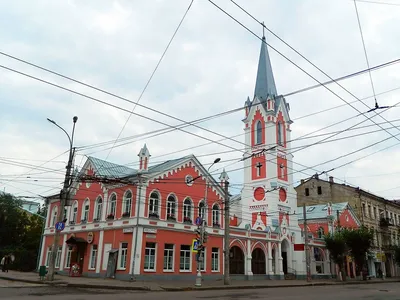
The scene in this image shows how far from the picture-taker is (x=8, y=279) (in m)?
26.8

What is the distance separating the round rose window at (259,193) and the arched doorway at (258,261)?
347 inches

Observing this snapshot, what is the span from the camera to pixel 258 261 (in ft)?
124

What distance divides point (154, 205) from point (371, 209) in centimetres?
4018

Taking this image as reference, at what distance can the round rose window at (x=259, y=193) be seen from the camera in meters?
46.0

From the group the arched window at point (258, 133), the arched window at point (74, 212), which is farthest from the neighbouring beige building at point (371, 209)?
the arched window at point (74, 212)

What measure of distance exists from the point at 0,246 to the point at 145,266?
29226 mm

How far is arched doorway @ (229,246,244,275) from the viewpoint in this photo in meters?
35.2

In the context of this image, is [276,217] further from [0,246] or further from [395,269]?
[0,246]

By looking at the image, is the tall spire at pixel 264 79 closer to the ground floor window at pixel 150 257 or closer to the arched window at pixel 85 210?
the arched window at pixel 85 210

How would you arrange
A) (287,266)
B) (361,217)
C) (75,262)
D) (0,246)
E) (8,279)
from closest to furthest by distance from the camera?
(8,279) → (75,262) → (287,266) → (0,246) → (361,217)

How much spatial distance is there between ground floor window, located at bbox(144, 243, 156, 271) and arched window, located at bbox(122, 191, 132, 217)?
313 cm

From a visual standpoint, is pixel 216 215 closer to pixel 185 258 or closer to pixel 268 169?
pixel 185 258

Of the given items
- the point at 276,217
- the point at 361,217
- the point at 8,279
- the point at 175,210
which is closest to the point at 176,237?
the point at 175,210

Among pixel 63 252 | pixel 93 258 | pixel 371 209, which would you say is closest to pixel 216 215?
pixel 93 258
